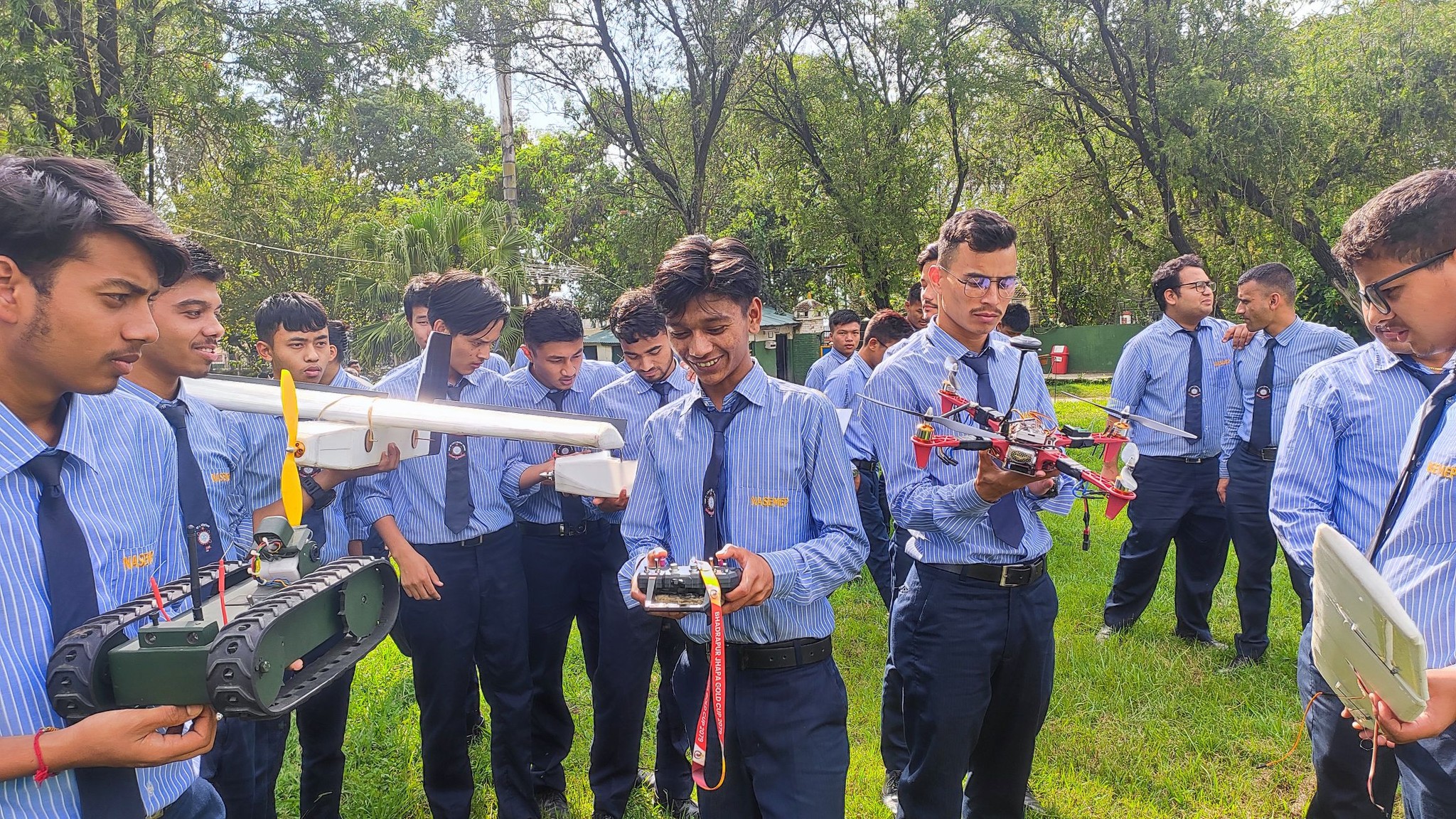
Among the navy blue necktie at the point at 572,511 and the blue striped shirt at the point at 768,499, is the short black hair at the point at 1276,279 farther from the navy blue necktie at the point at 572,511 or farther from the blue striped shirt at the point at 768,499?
the navy blue necktie at the point at 572,511

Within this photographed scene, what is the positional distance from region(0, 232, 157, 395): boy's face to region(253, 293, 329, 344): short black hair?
116 inches

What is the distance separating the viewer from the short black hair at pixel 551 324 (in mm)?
4828

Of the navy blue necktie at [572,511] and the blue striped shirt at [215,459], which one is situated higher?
the blue striped shirt at [215,459]

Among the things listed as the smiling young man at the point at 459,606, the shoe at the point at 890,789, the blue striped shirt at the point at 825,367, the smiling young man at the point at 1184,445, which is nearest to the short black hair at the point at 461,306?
the smiling young man at the point at 459,606

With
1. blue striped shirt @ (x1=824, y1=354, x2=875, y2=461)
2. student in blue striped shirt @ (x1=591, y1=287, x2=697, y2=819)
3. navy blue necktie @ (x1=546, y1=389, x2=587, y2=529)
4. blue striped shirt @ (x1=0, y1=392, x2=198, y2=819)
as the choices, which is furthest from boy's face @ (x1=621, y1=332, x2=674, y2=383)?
blue striped shirt @ (x1=0, y1=392, x2=198, y2=819)

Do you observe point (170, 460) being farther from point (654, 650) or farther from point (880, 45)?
point (880, 45)

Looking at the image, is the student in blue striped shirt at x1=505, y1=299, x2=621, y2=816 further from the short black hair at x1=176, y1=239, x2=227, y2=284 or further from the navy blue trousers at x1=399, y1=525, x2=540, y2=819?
the short black hair at x1=176, y1=239, x2=227, y2=284

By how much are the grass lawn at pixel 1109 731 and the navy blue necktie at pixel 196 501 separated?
2.24m

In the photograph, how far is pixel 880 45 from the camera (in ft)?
58.9

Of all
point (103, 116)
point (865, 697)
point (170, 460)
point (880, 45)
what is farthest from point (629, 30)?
point (170, 460)

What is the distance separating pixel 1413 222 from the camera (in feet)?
8.07

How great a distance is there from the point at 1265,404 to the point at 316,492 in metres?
6.15

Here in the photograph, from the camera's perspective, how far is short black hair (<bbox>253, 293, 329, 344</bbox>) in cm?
473

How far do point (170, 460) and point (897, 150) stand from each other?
17.0 meters
